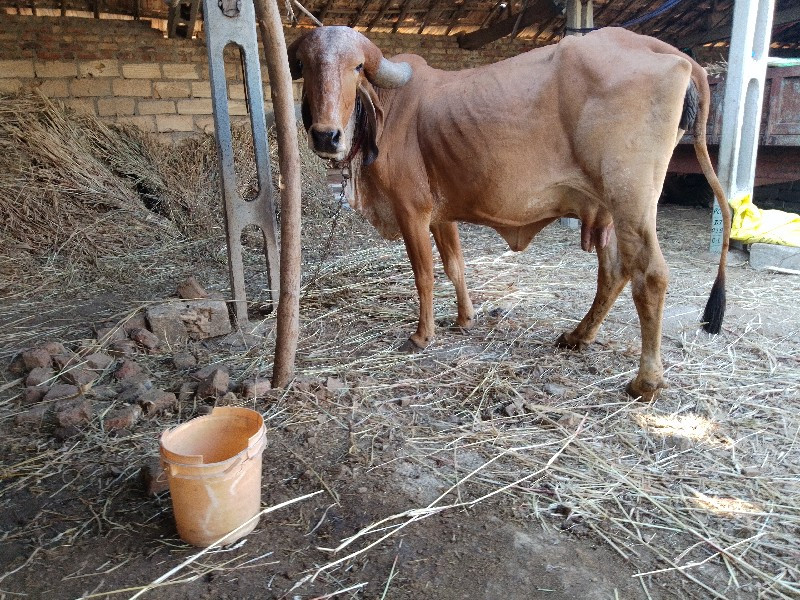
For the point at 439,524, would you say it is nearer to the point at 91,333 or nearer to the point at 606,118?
the point at 606,118

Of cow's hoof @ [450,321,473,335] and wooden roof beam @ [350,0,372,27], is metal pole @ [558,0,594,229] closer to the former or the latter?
wooden roof beam @ [350,0,372,27]

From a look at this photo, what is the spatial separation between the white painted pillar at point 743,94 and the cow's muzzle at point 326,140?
15.5ft

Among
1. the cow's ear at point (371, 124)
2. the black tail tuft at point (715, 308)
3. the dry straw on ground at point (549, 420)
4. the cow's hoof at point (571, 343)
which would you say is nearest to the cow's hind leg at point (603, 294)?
the cow's hoof at point (571, 343)

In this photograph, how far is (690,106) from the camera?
316 centimetres

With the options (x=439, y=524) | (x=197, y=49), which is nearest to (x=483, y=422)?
(x=439, y=524)

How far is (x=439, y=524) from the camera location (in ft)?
7.19

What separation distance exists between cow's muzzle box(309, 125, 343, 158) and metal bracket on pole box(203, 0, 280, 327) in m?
1.22

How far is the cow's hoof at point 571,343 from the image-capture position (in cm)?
379

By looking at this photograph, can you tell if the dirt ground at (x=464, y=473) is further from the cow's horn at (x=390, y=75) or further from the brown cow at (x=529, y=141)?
the cow's horn at (x=390, y=75)

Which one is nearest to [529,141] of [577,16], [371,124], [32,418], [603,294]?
[371,124]

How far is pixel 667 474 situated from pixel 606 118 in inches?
68.4

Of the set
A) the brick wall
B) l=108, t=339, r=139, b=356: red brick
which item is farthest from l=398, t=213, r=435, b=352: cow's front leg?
the brick wall

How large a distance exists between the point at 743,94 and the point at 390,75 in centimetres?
440

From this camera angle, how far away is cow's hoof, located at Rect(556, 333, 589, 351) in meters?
3.79
